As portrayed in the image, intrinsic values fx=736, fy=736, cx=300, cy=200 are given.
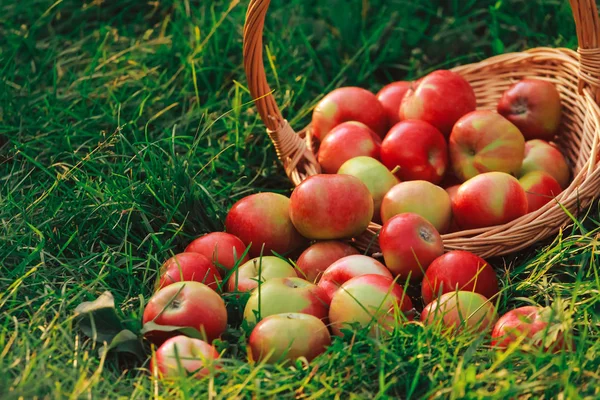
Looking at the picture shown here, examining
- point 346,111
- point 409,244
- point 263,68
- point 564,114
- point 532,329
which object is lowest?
point 532,329

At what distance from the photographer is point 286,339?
1.98 m

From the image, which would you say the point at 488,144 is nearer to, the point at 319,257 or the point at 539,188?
the point at 539,188

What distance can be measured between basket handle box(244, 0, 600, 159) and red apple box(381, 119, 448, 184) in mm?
316

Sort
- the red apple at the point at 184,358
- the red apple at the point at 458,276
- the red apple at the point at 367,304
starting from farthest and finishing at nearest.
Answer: the red apple at the point at 458,276 < the red apple at the point at 367,304 < the red apple at the point at 184,358

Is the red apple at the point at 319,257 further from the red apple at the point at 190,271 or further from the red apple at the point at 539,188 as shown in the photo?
the red apple at the point at 539,188

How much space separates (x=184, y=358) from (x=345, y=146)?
51.9 inches

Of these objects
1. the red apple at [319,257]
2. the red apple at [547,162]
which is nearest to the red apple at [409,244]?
the red apple at [319,257]

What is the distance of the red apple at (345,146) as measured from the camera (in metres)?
2.92

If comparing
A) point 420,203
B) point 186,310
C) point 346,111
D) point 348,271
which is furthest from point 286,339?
point 346,111

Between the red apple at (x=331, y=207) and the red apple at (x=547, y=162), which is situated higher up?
the red apple at (x=331, y=207)

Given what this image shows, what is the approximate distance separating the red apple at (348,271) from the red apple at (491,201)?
1.39 ft

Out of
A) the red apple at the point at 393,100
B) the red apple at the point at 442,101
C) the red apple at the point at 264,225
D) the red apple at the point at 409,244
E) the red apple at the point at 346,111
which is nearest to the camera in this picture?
the red apple at the point at 409,244

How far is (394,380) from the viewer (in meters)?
1.78

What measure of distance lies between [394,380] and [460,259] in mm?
631
